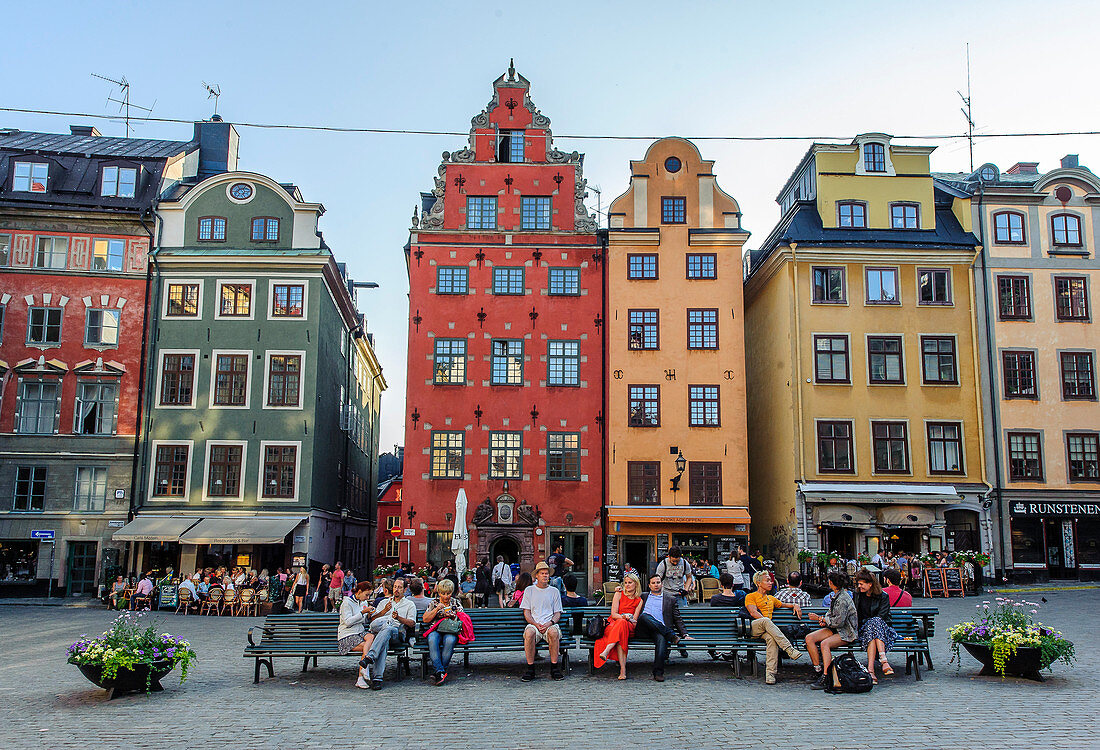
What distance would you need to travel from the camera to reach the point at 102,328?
119 ft

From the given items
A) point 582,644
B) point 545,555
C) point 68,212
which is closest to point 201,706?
point 582,644

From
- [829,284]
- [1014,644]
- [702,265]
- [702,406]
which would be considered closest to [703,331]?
[702,265]

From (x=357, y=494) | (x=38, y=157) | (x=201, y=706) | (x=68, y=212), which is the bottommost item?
(x=201, y=706)

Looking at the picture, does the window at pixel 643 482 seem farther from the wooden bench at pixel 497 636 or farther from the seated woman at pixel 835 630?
the seated woman at pixel 835 630

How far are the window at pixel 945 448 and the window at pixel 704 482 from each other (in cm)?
770

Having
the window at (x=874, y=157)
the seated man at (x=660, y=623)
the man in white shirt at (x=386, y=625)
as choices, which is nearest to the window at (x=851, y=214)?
the window at (x=874, y=157)

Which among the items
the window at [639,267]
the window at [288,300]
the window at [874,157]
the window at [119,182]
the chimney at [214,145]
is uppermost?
the chimney at [214,145]

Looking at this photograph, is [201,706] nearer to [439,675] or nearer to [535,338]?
[439,675]

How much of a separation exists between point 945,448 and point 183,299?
28651mm

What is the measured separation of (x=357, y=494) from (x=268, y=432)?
1503cm

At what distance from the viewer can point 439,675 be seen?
46.0ft

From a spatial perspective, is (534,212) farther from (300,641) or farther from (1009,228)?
(300,641)

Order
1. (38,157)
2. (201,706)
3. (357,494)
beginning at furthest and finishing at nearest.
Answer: (357,494) → (38,157) → (201,706)

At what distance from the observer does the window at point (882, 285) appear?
36375 mm
